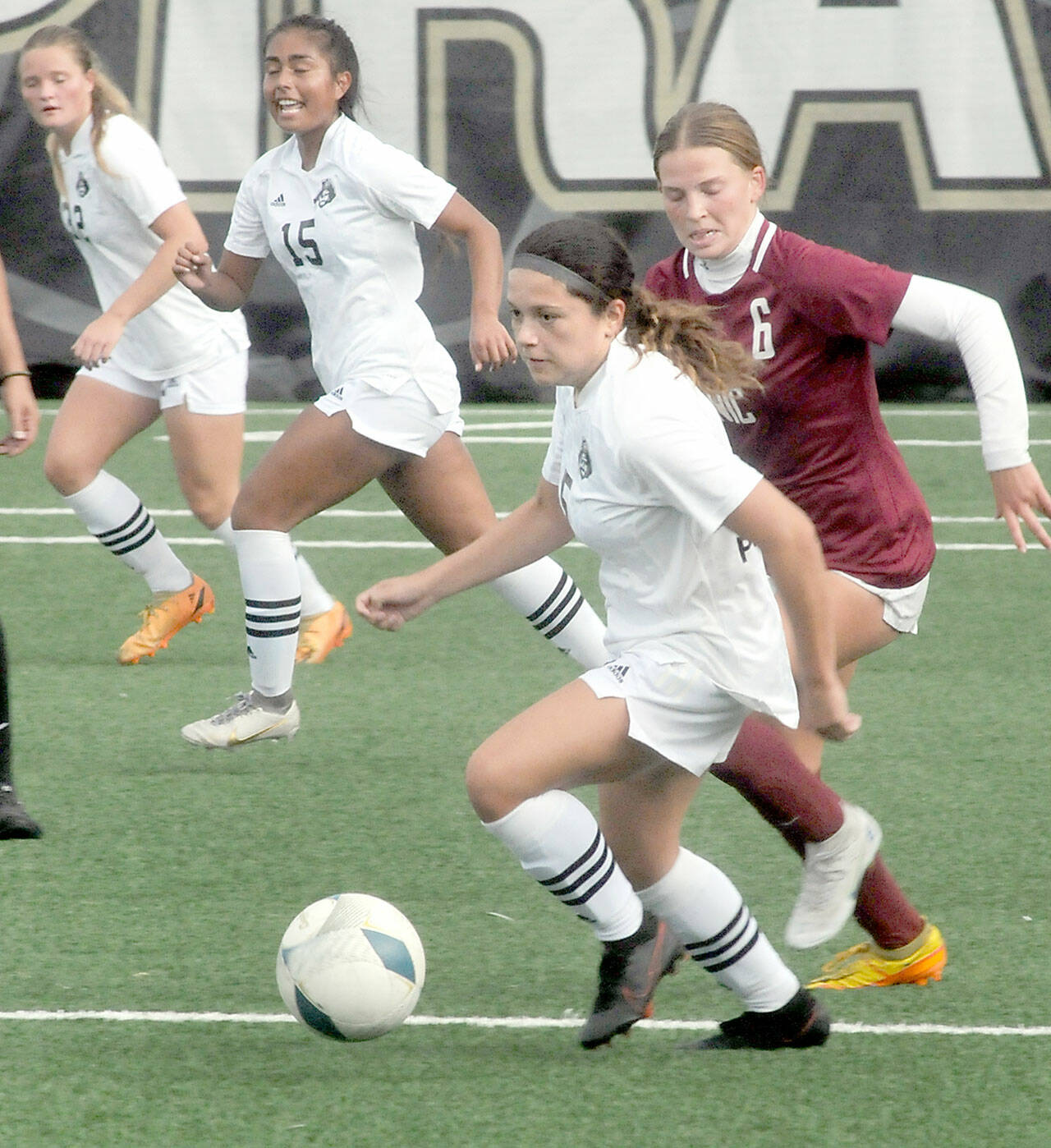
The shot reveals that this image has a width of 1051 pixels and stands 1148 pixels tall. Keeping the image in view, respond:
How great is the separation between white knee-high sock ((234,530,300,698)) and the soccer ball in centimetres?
189

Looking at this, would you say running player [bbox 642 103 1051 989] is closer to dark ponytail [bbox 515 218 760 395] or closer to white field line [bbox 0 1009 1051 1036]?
white field line [bbox 0 1009 1051 1036]

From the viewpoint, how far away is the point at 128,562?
261 inches

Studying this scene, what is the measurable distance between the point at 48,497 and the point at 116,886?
5.31 m

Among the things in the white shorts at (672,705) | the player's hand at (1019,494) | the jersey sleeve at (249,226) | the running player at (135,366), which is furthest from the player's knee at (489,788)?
the running player at (135,366)

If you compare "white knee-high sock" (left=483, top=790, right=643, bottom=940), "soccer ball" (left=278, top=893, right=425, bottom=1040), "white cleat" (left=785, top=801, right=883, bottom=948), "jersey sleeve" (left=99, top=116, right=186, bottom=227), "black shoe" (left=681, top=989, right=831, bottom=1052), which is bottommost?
"black shoe" (left=681, top=989, right=831, bottom=1052)

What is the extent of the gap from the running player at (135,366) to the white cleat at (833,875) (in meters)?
3.16

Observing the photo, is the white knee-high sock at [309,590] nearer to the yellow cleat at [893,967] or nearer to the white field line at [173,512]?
the white field line at [173,512]

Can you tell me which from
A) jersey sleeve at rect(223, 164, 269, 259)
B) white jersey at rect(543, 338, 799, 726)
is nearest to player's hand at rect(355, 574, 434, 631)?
white jersey at rect(543, 338, 799, 726)

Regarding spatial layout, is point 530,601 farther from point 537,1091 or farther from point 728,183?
point 537,1091

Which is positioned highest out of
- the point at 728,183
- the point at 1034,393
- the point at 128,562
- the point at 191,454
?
the point at 728,183

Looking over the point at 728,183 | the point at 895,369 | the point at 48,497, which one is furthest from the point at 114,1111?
the point at 895,369

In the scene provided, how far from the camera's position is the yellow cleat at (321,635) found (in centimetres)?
654

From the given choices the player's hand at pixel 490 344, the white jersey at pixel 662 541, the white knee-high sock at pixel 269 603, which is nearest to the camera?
the white jersey at pixel 662 541

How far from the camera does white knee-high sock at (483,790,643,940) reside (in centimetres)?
321
